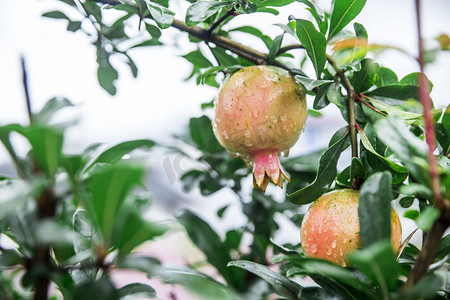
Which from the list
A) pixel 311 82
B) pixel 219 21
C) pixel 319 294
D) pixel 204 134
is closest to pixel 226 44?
pixel 219 21

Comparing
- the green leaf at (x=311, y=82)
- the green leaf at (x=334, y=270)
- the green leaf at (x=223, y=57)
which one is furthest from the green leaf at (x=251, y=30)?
the green leaf at (x=334, y=270)

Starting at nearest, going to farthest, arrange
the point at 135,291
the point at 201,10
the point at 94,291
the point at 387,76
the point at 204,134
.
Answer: the point at 94,291 → the point at 135,291 → the point at 201,10 → the point at 387,76 → the point at 204,134

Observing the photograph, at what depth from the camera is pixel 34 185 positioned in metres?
0.30

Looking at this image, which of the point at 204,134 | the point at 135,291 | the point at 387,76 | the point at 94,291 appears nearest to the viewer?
the point at 94,291

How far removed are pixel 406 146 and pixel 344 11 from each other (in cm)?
27

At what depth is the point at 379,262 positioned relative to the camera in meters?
0.33

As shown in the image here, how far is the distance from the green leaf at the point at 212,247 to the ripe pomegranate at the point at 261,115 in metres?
0.20

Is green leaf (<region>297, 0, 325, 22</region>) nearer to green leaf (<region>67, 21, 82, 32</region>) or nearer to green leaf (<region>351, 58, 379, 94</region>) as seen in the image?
green leaf (<region>351, 58, 379, 94</region>)

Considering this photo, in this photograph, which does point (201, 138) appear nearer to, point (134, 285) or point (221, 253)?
point (221, 253)

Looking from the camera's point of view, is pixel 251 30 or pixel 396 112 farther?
pixel 251 30

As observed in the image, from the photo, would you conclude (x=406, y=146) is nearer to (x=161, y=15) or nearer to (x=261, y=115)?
(x=261, y=115)

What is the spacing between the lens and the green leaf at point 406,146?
0.37 meters

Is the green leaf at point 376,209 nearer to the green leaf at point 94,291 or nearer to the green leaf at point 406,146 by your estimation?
the green leaf at point 406,146

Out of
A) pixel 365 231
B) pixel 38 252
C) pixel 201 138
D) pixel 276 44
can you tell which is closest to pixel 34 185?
pixel 38 252
